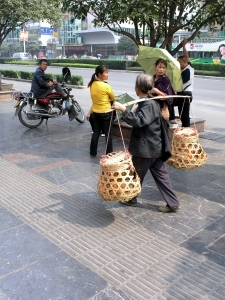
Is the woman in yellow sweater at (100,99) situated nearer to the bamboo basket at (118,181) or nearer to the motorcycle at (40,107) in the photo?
the bamboo basket at (118,181)

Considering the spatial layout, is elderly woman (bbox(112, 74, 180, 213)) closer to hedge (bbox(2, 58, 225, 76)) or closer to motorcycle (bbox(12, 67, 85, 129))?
motorcycle (bbox(12, 67, 85, 129))

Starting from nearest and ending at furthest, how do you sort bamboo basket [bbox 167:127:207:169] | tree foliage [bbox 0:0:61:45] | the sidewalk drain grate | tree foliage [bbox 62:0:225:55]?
the sidewalk drain grate, bamboo basket [bbox 167:127:207:169], tree foliage [bbox 62:0:225:55], tree foliage [bbox 0:0:61:45]

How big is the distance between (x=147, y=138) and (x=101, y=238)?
1120 millimetres

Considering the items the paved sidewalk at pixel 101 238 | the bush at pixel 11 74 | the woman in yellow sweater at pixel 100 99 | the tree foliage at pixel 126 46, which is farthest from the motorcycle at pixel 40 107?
the tree foliage at pixel 126 46

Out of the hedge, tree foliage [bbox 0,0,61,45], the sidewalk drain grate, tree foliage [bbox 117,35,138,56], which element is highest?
tree foliage [bbox 117,35,138,56]

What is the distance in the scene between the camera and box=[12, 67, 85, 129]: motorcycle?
8.41m

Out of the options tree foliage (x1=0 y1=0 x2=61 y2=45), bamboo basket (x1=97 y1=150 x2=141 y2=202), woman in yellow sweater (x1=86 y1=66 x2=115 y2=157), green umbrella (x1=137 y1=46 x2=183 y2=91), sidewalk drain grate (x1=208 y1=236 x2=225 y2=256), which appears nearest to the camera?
sidewalk drain grate (x1=208 y1=236 x2=225 y2=256)

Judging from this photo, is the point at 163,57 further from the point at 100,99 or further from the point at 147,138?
the point at 147,138

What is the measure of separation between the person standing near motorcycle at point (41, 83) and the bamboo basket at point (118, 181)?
532 centimetres

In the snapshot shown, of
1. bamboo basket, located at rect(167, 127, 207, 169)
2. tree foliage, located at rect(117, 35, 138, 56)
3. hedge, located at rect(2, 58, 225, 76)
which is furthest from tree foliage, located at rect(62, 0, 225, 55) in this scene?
tree foliage, located at rect(117, 35, 138, 56)

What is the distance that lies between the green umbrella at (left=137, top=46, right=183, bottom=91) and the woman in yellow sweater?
1.02 m

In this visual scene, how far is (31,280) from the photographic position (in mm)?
2920

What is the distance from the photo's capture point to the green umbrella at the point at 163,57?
625 cm

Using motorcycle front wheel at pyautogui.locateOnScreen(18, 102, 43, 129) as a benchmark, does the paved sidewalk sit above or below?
below
